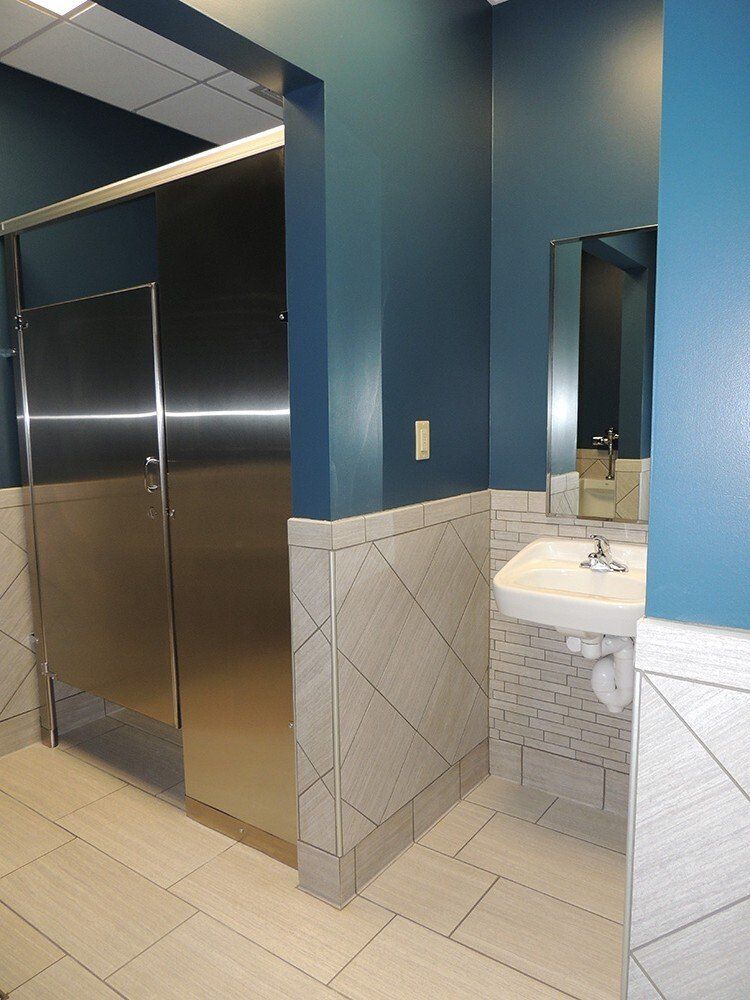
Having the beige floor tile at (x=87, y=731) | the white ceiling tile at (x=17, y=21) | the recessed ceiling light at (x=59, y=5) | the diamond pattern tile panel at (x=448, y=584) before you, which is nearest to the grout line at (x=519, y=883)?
the diamond pattern tile panel at (x=448, y=584)

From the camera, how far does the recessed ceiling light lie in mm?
2244

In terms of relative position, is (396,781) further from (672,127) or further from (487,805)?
(672,127)

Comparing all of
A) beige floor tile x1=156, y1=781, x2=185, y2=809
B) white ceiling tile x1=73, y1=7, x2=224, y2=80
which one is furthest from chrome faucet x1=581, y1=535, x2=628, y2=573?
white ceiling tile x1=73, y1=7, x2=224, y2=80

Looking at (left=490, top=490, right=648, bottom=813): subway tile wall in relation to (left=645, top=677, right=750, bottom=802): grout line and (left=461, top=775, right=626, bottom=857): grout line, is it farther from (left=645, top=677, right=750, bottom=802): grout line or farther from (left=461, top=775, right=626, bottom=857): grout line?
(left=645, top=677, right=750, bottom=802): grout line

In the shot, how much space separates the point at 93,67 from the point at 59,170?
43cm

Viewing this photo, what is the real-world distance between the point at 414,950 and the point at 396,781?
0.46 meters

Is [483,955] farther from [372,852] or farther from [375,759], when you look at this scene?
[375,759]

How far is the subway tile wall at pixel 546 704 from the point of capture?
7.80 feet

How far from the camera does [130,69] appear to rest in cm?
272

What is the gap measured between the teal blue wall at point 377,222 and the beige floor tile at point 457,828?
1080 millimetres

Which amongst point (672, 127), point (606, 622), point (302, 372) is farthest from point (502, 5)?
point (606, 622)

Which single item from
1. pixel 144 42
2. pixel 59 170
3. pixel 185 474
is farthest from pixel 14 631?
pixel 144 42

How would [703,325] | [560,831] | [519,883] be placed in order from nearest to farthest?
[703,325] → [519,883] → [560,831]

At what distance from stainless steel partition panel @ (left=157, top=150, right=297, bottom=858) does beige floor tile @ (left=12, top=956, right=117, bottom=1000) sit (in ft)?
1.97
